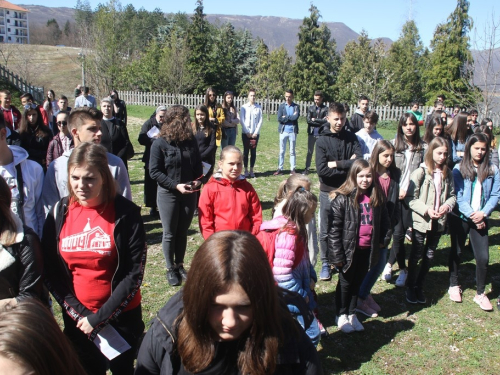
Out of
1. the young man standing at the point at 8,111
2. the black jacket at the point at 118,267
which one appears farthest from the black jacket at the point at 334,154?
the young man standing at the point at 8,111

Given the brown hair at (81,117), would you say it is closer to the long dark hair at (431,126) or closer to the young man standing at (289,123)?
the long dark hair at (431,126)

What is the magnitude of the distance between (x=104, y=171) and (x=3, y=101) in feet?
24.7

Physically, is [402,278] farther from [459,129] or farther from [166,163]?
[166,163]

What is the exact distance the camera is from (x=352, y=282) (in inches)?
165

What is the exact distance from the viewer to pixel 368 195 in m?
4.19

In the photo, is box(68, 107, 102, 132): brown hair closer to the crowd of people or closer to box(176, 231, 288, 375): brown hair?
the crowd of people

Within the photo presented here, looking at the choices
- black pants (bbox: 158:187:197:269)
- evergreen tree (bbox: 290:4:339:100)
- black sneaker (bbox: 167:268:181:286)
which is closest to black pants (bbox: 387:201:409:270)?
black pants (bbox: 158:187:197:269)

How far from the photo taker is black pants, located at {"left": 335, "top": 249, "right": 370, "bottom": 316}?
4141mm

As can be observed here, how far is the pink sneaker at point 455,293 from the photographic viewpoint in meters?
4.95

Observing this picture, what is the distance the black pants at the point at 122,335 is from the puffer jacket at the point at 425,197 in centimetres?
336

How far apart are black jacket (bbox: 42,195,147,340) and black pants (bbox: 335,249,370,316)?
2.19 metres

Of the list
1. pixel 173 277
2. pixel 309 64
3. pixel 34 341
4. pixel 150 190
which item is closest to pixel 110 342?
pixel 34 341

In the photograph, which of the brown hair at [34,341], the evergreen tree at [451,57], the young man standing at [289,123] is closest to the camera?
the brown hair at [34,341]

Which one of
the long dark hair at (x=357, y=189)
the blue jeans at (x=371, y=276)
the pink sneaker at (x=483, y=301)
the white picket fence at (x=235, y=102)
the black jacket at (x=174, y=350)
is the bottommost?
the pink sneaker at (x=483, y=301)
